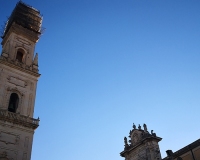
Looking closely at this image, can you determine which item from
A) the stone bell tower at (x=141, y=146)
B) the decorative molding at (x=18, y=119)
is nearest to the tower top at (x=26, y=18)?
the decorative molding at (x=18, y=119)

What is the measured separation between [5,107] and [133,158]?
1438cm

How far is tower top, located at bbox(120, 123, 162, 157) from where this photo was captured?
28531 mm

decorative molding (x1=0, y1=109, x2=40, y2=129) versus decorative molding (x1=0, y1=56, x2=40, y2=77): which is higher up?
decorative molding (x1=0, y1=56, x2=40, y2=77)

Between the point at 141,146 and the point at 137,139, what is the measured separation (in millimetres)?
1162

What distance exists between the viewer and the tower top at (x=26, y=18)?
122 ft

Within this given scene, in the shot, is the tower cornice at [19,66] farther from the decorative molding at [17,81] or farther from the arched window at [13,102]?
the arched window at [13,102]

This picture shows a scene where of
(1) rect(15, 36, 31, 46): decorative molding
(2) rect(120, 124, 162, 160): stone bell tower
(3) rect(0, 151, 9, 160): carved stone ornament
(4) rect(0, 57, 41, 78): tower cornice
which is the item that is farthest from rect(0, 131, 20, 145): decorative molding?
(1) rect(15, 36, 31, 46): decorative molding

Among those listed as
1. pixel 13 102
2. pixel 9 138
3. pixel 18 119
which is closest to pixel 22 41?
pixel 13 102

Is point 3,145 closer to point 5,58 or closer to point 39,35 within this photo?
point 5,58

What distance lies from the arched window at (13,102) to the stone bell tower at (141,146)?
12.6 meters

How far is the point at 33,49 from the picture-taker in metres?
36.0

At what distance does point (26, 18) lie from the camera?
38344 mm

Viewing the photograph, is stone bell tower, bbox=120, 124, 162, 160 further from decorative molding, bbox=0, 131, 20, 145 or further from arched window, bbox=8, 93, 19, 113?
arched window, bbox=8, 93, 19, 113

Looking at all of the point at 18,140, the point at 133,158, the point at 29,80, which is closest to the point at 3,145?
the point at 18,140
